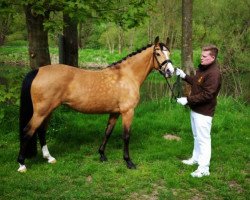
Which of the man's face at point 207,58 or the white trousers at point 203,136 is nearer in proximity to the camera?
the man's face at point 207,58

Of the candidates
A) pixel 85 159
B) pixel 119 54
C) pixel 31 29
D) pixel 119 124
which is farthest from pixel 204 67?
pixel 119 54

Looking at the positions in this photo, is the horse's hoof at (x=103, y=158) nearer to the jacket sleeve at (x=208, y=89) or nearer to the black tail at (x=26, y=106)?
the black tail at (x=26, y=106)

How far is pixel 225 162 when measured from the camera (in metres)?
7.00

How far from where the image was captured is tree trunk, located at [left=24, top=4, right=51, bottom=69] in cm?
801

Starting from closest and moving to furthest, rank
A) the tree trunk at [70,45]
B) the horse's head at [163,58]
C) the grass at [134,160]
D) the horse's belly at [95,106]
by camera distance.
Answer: the grass at [134,160] < the horse's belly at [95,106] < the horse's head at [163,58] < the tree trunk at [70,45]

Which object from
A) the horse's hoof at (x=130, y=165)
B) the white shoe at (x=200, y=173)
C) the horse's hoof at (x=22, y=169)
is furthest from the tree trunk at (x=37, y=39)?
the white shoe at (x=200, y=173)

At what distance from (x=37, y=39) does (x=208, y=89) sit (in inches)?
168

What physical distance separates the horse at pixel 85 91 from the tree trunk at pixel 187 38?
3.68 metres

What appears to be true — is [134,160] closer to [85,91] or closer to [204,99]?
[85,91]

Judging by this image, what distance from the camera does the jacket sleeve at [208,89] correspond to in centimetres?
602

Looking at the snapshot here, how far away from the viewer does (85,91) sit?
6.46 meters

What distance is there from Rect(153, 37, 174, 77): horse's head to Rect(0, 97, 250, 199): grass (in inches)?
67.2

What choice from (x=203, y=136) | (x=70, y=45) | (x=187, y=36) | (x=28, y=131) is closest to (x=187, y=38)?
(x=187, y=36)

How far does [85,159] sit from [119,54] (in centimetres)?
2810
